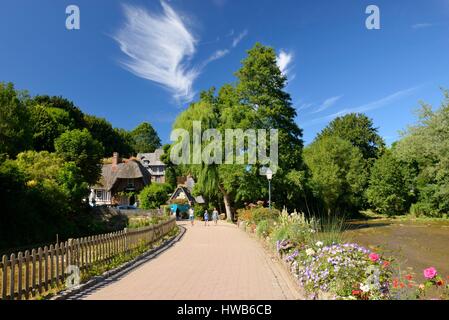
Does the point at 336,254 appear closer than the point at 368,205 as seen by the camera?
Yes

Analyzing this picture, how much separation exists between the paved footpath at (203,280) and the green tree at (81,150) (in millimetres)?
29478

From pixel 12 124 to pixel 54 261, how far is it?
35.3m

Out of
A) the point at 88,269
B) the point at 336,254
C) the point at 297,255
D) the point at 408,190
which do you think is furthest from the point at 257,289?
the point at 408,190

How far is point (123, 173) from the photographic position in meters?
65.0

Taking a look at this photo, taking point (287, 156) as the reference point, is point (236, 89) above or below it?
above

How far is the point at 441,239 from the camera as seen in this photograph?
1202 inches

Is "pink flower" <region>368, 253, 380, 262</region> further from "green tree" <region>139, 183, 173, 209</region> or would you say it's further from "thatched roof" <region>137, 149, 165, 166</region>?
"thatched roof" <region>137, 149, 165, 166</region>

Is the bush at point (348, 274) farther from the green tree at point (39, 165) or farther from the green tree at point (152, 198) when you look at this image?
the green tree at point (152, 198)

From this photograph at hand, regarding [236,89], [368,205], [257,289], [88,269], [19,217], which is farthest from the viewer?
[368,205]

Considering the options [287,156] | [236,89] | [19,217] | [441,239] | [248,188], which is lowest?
[441,239]

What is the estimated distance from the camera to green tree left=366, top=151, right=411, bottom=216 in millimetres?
55719

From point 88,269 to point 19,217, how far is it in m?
18.6

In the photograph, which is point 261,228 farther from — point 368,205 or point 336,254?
point 368,205

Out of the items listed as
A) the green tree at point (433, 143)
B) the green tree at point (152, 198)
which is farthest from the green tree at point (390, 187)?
the green tree at point (152, 198)
